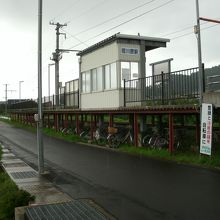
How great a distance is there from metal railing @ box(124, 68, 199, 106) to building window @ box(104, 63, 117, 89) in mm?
1043

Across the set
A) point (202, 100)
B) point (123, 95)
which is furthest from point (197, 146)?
point (123, 95)

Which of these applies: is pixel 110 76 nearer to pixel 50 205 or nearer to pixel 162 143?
pixel 162 143

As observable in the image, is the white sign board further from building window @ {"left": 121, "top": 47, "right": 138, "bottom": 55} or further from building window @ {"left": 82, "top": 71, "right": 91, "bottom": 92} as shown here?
building window @ {"left": 82, "top": 71, "right": 91, "bottom": 92}

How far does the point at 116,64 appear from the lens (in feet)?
71.8

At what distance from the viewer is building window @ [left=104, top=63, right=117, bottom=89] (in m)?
22.1

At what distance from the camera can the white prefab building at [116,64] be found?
2172 centimetres

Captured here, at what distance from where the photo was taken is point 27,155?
1933cm

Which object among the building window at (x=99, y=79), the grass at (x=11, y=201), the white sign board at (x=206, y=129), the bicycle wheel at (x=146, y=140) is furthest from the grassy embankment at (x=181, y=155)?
the grass at (x=11, y=201)

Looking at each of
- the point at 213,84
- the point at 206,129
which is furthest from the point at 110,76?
the point at 206,129

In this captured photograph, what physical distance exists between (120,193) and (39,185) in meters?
2.52

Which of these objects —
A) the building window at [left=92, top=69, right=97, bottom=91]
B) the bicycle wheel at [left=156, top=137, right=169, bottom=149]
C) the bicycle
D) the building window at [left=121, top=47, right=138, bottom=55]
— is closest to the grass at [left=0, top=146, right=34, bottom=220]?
the bicycle wheel at [left=156, top=137, right=169, bottom=149]

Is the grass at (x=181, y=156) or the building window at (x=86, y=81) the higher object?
the building window at (x=86, y=81)

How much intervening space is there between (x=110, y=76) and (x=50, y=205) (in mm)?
14679

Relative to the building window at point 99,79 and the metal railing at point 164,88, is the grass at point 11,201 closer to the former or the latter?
the metal railing at point 164,88
